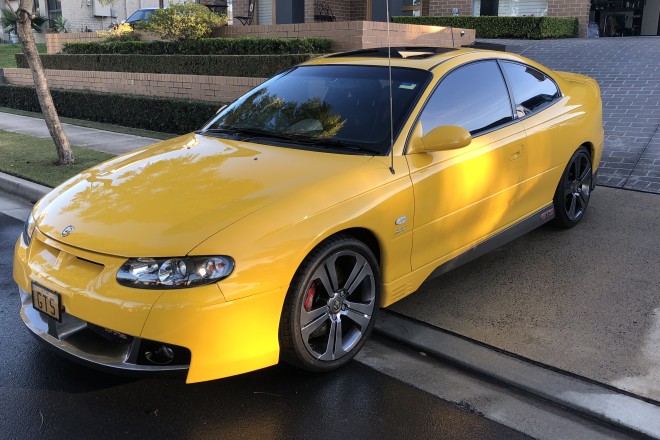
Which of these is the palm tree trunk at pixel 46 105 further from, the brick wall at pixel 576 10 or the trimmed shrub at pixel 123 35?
the brick wall at pixel 576 10

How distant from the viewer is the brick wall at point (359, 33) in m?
11.7

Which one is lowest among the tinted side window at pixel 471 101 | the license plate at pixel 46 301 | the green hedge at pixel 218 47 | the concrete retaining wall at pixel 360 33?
the license plate at pixel 46 301

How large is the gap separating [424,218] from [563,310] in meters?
1.20

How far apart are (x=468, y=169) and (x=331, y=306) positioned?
1.43 meters

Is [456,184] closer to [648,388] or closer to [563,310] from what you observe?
[563,310]

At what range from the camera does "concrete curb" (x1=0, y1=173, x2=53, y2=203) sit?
723 cm

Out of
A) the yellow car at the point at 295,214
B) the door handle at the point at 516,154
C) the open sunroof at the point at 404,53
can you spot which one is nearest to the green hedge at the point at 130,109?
the open sunroof at the point at 404,53

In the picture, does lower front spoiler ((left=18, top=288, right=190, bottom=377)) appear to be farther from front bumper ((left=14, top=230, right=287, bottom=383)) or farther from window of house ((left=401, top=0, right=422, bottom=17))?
window of house ((left=401, top=0, right=422, bottom=17))

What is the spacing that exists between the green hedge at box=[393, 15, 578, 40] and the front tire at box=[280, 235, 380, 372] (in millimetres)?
14571

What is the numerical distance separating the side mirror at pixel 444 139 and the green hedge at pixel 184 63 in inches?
248

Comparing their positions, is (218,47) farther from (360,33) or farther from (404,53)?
(404,53)

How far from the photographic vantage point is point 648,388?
10.8ft

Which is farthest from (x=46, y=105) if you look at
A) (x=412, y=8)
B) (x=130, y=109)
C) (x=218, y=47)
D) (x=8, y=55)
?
(x=8, y=55)

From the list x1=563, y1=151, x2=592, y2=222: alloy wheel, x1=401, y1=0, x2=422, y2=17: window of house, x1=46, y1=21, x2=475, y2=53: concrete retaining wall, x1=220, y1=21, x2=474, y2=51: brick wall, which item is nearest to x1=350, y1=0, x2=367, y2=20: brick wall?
x1=401, y1=0, x2=422, y2=17: window of house
